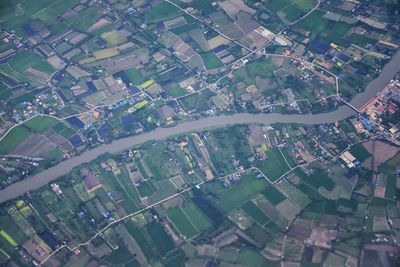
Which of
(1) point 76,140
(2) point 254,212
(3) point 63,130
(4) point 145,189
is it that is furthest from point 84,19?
(2) point 254,212

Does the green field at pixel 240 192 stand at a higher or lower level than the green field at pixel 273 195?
higher

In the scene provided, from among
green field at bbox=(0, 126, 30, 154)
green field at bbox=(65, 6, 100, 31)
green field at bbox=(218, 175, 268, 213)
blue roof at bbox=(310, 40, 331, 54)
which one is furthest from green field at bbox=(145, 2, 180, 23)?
green field at bbox=(218, 175, 268, 213)

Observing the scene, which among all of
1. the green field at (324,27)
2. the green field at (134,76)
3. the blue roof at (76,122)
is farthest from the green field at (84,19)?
the green field at (324,27)

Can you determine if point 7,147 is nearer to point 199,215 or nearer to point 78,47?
point 78,47

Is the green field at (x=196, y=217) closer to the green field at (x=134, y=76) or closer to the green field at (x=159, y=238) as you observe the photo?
the green field at (x=159, y=238)

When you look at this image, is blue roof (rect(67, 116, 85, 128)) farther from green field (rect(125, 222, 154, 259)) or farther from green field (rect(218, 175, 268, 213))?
green field (rect(218, 175, 268, 213))

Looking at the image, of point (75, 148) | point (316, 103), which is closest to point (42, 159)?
point (75, 148)
